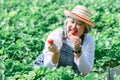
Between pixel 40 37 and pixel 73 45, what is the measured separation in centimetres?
197

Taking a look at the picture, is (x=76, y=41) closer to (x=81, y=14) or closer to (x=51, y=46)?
(x=51, y=46)

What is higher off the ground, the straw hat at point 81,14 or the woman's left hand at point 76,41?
the straw hat at point 81,14

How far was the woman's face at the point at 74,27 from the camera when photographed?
5754 millimetres

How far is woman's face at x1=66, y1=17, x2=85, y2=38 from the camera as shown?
18.9 ft

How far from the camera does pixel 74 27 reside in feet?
18.8

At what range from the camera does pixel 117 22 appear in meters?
8.60

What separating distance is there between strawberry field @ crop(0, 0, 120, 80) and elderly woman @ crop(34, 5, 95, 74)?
21 centimetres

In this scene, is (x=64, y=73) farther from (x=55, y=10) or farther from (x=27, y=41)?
(x=55, y=10)

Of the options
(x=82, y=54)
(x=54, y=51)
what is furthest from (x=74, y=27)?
(x=54, y=51)

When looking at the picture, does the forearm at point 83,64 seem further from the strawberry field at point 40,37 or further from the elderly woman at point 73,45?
the strawberry field at point 40,37

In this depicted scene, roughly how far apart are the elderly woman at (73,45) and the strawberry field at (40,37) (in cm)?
21

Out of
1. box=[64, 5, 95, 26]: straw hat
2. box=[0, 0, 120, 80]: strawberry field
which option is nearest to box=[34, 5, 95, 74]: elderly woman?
box=[64, 5, 95, 26]: straw hat

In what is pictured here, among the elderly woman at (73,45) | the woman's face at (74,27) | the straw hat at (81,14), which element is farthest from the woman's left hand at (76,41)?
the straw hat at (81,14)

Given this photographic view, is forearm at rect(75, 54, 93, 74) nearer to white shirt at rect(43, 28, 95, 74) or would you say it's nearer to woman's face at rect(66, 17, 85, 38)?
white shirt at rect(43, 28, 95, 74)
